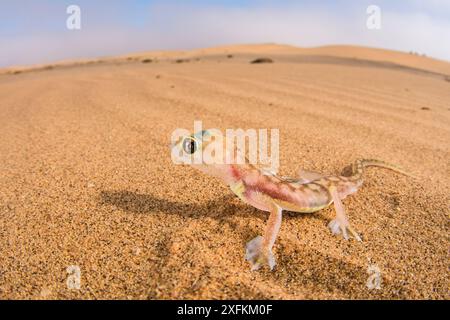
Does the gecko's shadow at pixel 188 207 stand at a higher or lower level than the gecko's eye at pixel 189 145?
lower

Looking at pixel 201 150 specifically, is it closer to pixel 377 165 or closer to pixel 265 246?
pixel 265 246

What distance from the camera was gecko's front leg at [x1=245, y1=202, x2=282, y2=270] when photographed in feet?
5.27

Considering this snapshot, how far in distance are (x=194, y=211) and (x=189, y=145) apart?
53cm

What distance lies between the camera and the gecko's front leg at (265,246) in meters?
1.60

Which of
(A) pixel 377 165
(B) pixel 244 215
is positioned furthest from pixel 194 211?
(A) pixel 377 165

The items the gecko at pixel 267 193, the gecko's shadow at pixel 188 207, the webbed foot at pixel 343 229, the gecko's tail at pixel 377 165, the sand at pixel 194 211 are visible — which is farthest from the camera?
the gecko's tail at pixel 377 165

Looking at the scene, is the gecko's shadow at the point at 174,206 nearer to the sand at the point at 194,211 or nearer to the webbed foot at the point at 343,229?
the sand at the point at 194,211

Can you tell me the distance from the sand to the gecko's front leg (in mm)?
55

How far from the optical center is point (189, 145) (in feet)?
5.33

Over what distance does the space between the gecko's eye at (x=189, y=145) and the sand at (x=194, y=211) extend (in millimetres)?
431

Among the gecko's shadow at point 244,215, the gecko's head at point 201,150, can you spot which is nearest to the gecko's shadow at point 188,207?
the gecko's shadow at point 244,215

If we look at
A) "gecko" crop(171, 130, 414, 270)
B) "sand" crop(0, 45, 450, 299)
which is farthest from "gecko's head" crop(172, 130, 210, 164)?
"sand" crop(0, 45, 450, 299)
